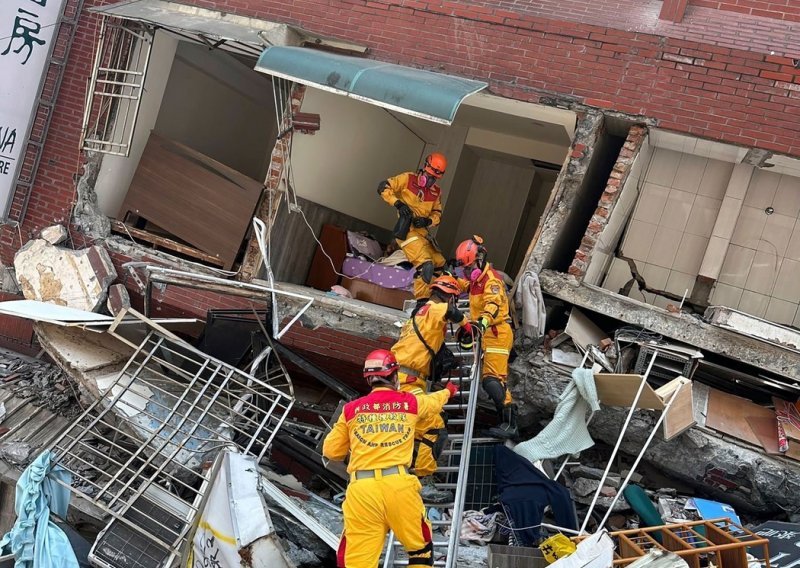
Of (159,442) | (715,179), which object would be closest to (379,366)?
(159,442)

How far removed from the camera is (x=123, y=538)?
597 cm

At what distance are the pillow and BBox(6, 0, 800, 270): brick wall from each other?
2.33m

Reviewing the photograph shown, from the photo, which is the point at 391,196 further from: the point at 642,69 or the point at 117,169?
the point at 117,169

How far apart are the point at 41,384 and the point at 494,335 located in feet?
18.2

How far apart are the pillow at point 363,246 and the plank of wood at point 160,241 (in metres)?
1.68

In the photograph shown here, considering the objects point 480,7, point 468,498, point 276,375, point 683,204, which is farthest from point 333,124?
point 468,498

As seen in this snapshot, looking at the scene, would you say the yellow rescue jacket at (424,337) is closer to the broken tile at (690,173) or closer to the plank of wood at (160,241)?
the plank of wood at (160,241)

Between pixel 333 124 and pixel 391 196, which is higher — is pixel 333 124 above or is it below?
above

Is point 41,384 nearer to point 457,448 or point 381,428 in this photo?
point 457,448

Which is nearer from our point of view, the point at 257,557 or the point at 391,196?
the point at 257,557

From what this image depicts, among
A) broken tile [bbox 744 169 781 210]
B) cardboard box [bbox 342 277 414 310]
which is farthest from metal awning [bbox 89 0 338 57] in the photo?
broken tile [bbox 744 169 781 210]

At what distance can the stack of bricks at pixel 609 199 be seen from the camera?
7273 mm

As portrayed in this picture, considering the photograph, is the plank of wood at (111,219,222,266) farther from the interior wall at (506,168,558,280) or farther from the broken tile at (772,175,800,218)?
the broken tile at (772,175,800,218)

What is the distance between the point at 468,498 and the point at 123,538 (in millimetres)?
2930
